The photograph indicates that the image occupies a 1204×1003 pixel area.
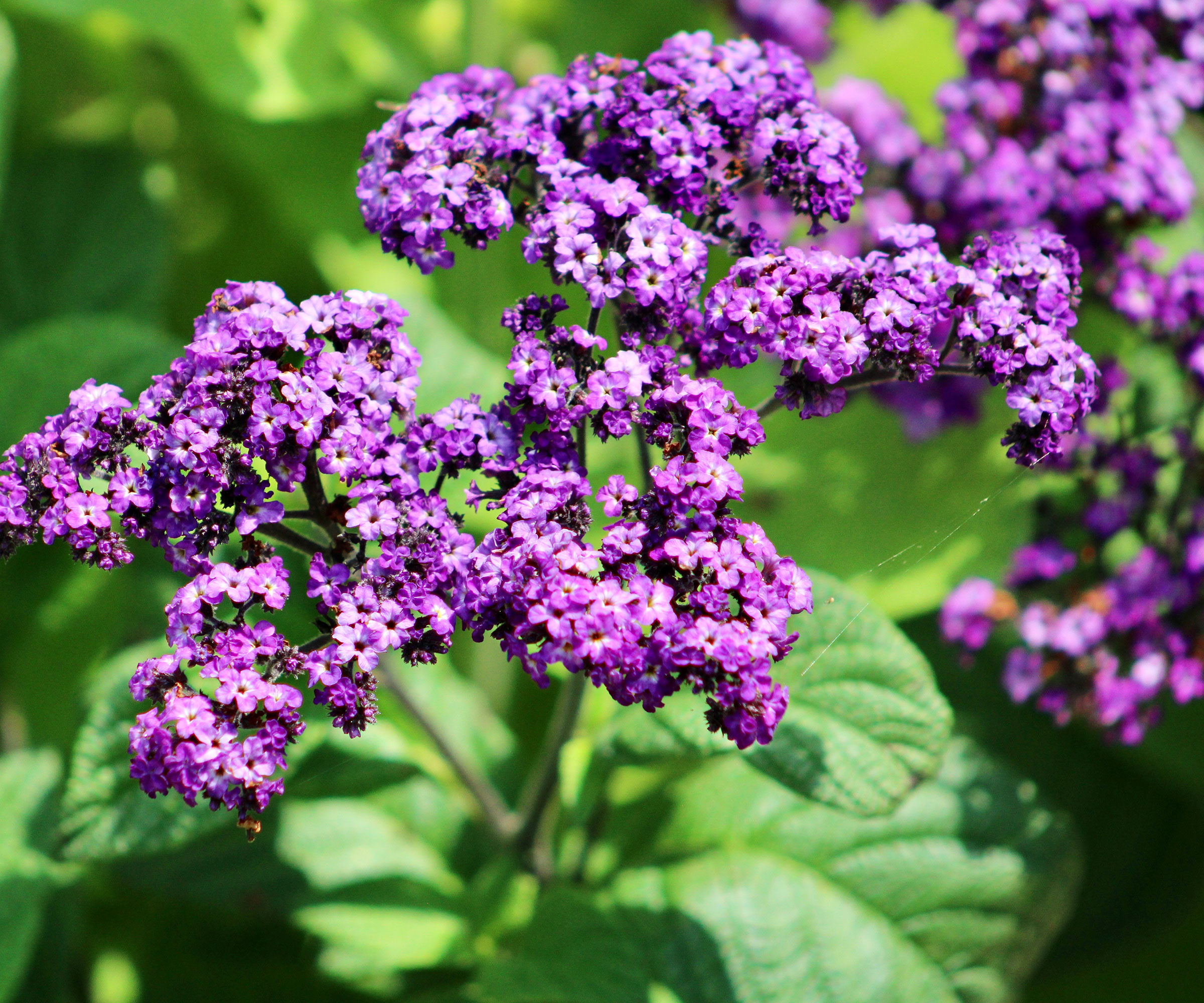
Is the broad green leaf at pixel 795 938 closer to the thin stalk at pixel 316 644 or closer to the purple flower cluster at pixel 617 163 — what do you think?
the thin stalk at pixel 316 644

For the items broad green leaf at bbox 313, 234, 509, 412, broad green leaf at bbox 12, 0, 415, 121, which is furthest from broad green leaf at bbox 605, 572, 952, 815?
broad green leaf at bbox 12, 0, 415, 121

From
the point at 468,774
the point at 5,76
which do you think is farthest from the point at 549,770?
the point at 5,76

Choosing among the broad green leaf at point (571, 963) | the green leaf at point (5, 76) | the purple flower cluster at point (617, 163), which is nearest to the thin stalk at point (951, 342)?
the purple flower cluster at point (617, 163)

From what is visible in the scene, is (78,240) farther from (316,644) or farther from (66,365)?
(316,644)

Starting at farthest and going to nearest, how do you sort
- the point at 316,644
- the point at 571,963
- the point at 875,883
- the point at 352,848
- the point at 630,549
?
the point at 352,848, the point at 875,883, the point at 571,963, the point at 316,644, the point at 630,549

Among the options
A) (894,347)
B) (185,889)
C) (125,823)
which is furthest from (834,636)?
(185,889)
